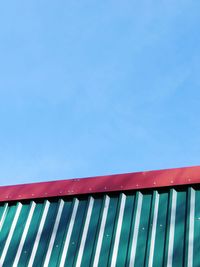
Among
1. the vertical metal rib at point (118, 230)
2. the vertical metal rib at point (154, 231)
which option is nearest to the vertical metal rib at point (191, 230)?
the vertical metal rib at point (154, 231)

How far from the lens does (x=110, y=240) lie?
496cm

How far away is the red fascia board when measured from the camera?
5.29m

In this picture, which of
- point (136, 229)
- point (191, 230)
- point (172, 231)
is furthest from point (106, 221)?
point (191, 230)

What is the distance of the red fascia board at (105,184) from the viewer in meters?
5.29

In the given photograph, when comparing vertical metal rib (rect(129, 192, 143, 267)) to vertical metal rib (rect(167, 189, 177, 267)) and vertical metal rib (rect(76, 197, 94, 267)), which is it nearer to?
vertical metal rib (rect(167, 189, 177, 267))

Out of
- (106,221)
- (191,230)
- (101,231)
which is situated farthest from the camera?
(106,221)

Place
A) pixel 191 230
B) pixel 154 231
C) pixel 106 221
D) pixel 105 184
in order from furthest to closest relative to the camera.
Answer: pixel 105 184 → pixel 106 221 → pixel 154 231 → pixel 191 230

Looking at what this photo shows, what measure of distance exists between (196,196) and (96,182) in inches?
47.2

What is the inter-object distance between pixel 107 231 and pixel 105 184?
2.19 ft

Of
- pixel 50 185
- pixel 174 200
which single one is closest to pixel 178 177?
pixel 174 200

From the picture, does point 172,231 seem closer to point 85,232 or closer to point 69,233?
point 85,232

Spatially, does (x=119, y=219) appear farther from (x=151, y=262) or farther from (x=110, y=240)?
(x=151, y=262)

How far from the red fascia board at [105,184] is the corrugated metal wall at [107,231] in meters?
0.08

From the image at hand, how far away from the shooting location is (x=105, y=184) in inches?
220
